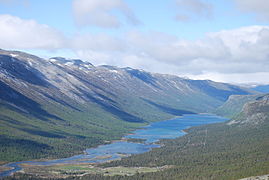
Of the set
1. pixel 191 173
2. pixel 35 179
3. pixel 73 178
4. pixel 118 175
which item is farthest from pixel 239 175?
pixel 35 179

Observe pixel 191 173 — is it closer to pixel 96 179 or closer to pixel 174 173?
pixel 174 173

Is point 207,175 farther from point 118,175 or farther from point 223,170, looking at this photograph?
point 118,175

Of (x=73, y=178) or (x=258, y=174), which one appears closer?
(x=258, y=174)

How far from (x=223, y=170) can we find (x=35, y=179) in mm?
87377

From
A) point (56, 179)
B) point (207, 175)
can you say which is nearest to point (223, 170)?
point (207, 175)

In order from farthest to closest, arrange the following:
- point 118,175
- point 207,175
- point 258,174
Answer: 1. point 118,175
2. point 207,175
3. point 258,174

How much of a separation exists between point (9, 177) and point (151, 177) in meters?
67.4

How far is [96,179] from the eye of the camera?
192 metres

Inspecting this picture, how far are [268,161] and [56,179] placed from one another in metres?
100

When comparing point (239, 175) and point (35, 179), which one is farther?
point (35, 179)

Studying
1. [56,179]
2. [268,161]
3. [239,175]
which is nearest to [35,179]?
[56,179]

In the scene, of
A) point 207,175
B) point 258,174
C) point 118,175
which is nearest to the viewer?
point 258,174

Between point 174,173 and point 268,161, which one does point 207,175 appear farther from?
point 268,161

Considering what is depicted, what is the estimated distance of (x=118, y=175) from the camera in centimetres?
19988
